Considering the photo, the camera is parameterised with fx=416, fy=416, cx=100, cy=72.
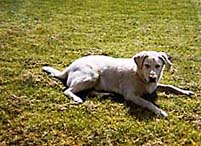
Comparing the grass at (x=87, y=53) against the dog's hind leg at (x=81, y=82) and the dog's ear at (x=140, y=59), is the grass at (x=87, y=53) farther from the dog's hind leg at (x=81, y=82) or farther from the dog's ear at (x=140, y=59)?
the dog's ear at (x=140, y=59)

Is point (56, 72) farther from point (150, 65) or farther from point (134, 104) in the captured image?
point (150, 65)

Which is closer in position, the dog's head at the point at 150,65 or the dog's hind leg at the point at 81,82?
the dog's head at the point at 150,65

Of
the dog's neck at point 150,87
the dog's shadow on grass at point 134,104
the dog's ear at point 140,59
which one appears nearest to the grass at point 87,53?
the dog's shadow on grass at point 134,104

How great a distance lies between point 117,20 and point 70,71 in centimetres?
329

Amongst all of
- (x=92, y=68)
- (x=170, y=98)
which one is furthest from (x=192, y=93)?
(x=92, y=68)

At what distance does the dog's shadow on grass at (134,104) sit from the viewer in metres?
3.39

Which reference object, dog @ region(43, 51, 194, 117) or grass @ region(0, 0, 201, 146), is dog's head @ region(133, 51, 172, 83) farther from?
grass @ region(0, 0, 201, 146)

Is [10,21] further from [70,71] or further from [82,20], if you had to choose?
[70,71]

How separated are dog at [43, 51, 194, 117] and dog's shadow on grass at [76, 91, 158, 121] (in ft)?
0.12

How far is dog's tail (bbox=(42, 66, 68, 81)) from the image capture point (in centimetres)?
400

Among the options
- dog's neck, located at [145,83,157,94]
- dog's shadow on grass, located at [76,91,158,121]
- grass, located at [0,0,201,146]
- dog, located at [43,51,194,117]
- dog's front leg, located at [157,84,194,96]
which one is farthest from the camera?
dog's front leg, located at [157,84,194,96]

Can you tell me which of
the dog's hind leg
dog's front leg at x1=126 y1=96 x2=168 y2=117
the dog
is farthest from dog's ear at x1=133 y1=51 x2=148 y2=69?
the dog's hind leg

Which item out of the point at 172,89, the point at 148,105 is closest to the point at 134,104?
the point at 148,105

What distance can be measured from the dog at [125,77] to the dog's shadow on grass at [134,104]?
0.04 metres
